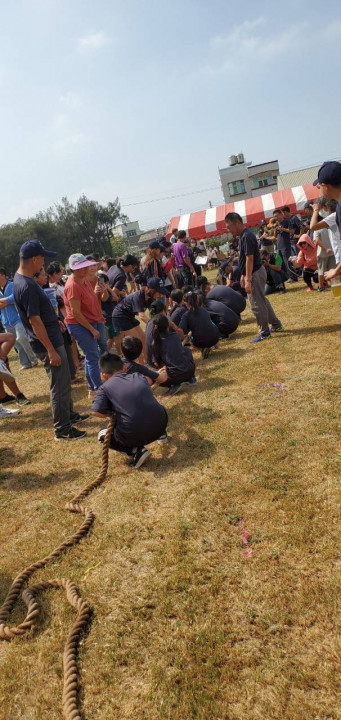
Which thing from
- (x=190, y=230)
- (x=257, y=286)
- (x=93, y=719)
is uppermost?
(x=190, y=230)

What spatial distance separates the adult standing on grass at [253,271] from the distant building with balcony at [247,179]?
54477mm

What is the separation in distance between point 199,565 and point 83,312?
3.82 m

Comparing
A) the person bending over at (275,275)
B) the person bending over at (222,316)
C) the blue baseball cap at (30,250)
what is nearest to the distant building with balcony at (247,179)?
the person bending over at (275,275)

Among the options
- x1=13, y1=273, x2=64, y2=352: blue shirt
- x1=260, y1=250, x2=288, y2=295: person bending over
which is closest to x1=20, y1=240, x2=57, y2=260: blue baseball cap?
x1=13, y1=273, x2=64, y2=352: blue shirt

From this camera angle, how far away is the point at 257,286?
6848mm

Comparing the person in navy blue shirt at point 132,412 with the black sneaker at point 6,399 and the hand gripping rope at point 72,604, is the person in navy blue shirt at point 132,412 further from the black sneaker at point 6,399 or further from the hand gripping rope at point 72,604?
the black sneaker at point 6,399

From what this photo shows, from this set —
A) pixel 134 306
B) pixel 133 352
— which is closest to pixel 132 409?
pixel 133 352

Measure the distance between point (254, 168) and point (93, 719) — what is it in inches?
2471

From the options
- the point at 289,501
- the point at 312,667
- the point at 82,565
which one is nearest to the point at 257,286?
the point at 289,501

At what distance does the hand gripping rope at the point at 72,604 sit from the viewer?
2.00m

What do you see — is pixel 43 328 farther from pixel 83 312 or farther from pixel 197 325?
Result: pixel 197 325

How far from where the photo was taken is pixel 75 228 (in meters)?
57.0

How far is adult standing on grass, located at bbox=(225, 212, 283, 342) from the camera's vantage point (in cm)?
670

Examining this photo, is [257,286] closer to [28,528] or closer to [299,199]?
[28,528]
